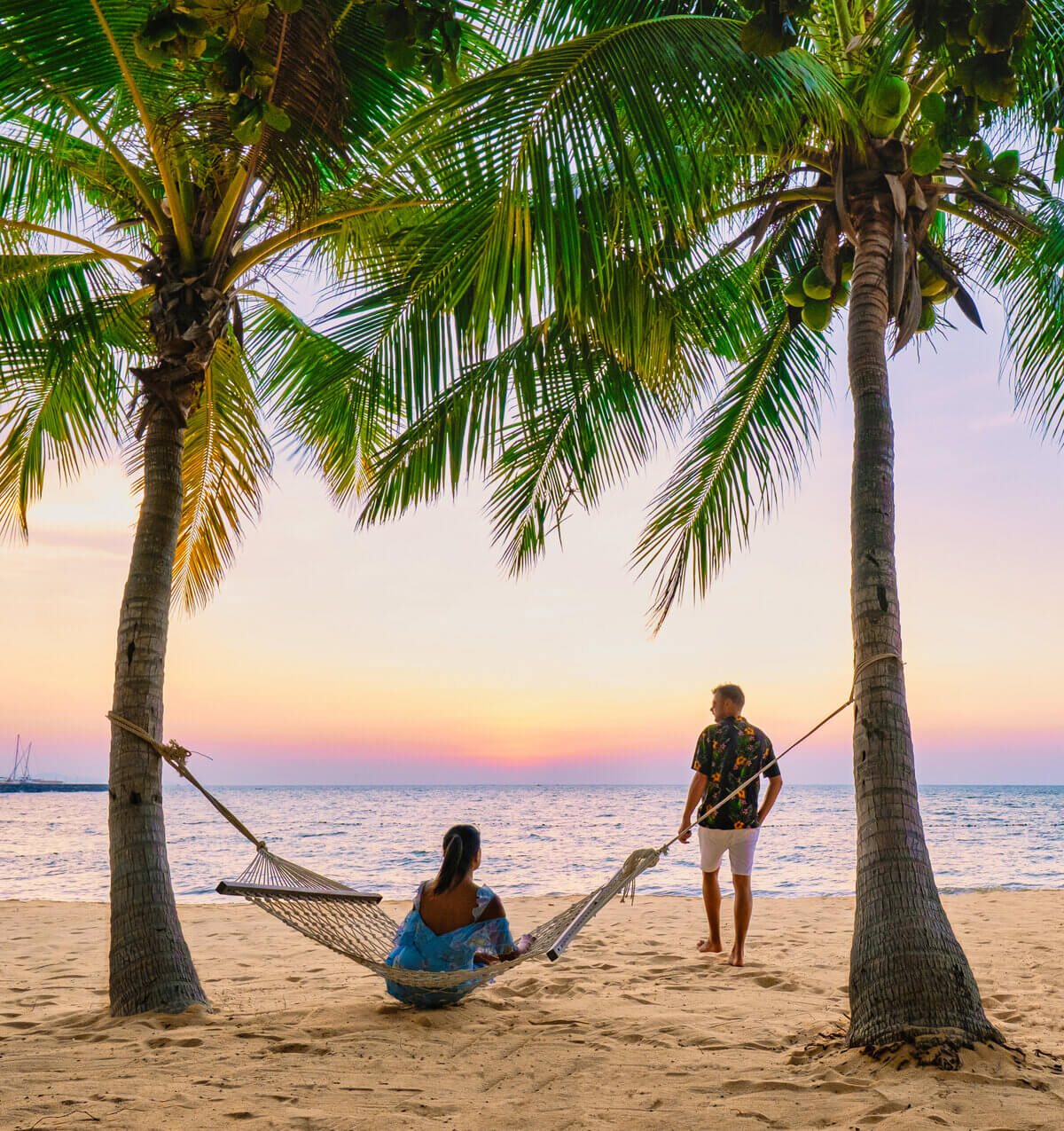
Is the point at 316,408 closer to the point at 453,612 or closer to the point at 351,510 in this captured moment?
the point at 351,510

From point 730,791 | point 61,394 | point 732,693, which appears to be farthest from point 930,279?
point 61,394

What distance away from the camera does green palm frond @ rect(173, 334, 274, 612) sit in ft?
16.2

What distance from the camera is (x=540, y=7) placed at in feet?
9.39

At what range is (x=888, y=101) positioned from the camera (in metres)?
2.94

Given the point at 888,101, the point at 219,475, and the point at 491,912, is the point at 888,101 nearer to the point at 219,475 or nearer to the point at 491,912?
the point at 491,912

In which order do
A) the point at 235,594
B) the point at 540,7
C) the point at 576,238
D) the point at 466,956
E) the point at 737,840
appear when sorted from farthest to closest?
the point at 235,594, the point at 737,840, the point at 466,956, the point at 540,7, the point at 576,238

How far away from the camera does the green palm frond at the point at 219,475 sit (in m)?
4.94

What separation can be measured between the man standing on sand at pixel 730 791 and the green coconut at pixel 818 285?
175cm

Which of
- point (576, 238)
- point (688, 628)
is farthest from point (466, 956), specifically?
point (688, 628)

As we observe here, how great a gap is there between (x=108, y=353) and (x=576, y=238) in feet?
10.4

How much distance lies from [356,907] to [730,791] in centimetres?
170

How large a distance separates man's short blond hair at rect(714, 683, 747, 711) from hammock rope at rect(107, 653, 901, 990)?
65 centimetres

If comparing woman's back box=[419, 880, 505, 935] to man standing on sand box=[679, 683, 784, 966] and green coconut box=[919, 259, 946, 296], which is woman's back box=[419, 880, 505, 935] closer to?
man standing on sand box=[679, 683, 784, 966]

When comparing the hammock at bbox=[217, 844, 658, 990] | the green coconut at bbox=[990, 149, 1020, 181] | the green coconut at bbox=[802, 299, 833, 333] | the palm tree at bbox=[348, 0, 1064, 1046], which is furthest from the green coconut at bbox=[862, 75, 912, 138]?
the hammock at bbox=[217, 844, 658, 990]
